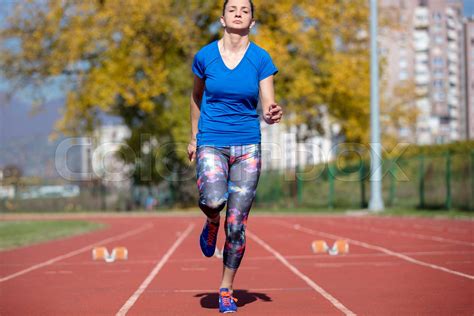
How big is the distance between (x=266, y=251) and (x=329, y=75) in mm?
22757

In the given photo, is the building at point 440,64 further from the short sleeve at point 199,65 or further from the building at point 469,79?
the short sleeve at point 199,65

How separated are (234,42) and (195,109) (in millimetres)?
716

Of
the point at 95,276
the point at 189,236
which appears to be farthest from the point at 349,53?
the point at 95,276

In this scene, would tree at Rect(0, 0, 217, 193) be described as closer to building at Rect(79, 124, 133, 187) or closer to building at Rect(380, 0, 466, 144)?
building at Rect(79, 124, 133, 187)

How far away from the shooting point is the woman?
21.2 ft

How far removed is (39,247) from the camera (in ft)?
54.0

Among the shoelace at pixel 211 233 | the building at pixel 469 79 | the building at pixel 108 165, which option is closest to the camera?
the shoelace at pixel 211 233

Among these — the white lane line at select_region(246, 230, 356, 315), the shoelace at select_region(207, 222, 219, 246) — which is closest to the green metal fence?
the white lane line at select_region(246, 230, 356, 315)

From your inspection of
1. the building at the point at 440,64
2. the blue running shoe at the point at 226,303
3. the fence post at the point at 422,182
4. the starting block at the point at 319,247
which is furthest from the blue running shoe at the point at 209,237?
the building at the point at 440,64

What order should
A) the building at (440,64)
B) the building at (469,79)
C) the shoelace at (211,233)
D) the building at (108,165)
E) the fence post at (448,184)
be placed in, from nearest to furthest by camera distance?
1. the shoelace at (211,233)
2. the fence post at (448,184)
3. the building at (108,165)
4. the building at (469,79)
5. the building at (440,64)

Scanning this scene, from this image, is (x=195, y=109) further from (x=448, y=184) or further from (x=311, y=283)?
(x=448, y=184)

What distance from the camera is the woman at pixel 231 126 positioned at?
21.2 ft

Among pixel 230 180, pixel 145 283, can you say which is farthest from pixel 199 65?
pixel 145 283

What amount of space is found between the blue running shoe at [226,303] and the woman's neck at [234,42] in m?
1.88
